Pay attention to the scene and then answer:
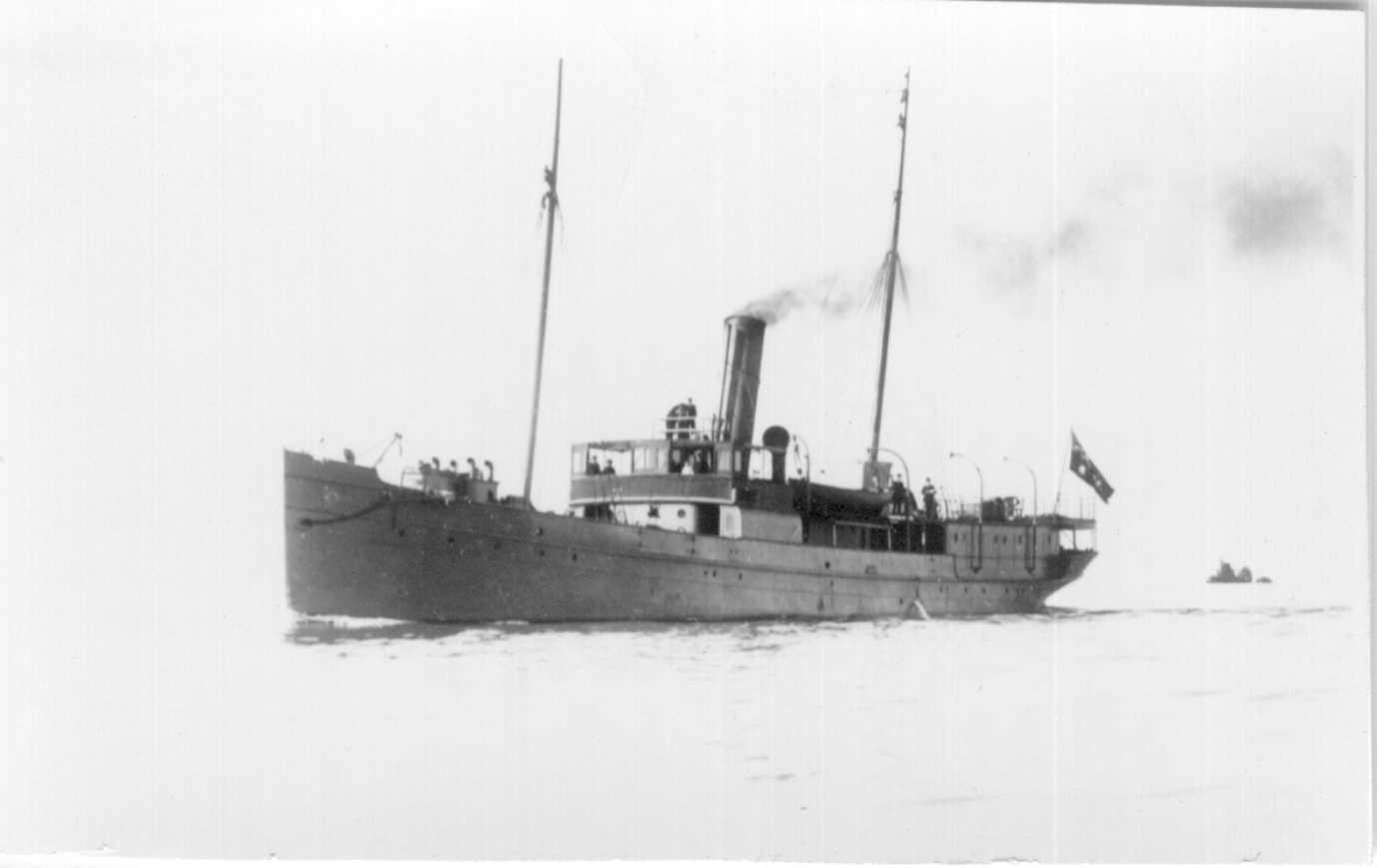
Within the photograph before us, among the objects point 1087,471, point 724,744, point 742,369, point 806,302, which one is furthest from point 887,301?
point 724,744

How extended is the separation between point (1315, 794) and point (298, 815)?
17.5ft

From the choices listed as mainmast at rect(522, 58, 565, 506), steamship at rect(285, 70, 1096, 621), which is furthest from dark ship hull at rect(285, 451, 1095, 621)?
mainmast at rect(522, 58, 565, 506)

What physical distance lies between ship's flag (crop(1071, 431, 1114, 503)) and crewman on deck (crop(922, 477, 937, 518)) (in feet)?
2.55

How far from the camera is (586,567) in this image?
Result: 8.51 m

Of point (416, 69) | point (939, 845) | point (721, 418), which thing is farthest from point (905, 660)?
point (416, 69)

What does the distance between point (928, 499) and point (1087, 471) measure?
0.91 meters

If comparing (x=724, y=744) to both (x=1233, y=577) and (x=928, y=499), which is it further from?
(x=1233, y=577)

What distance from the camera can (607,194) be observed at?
24.8 feet

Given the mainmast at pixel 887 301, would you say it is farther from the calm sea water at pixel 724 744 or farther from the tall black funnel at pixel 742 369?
the calm sea water at pixel 724 744

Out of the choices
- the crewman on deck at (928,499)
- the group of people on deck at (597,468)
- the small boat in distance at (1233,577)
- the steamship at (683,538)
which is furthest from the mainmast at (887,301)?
the small boat in distance at (1233,577)

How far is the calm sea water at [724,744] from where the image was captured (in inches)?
282

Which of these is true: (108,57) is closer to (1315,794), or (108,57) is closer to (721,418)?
(721,418)

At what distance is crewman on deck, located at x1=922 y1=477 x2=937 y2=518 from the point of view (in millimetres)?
7943

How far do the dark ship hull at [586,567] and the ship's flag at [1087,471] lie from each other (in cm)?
37
